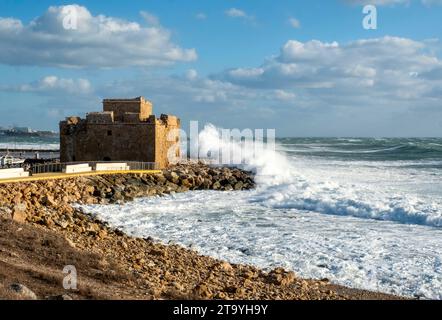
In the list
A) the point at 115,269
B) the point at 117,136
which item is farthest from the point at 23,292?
the point at 117,136

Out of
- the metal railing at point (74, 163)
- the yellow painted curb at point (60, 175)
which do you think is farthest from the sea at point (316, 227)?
the metal railing at point (74, 163)

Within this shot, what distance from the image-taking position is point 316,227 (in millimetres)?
13664

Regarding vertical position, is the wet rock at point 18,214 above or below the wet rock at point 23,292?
above

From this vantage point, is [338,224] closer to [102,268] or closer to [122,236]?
[122,236]

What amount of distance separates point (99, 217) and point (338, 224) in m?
6.53

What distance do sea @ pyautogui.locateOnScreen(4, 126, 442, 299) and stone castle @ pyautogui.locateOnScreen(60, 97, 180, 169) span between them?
4225 millimetres

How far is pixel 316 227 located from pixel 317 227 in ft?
0.09

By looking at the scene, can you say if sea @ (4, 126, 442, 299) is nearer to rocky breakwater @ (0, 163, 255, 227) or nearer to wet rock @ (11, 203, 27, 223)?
rocky breakwater @ (0, 163, 255, 227)

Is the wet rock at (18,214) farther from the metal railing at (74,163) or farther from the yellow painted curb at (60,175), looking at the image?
the metal railing at (74,163)

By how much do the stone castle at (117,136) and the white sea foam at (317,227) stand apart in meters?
4.12

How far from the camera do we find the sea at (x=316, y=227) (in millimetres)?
9477

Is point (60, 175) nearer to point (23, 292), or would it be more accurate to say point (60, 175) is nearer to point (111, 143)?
point (111, 143)

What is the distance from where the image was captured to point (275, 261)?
9.97 meters
